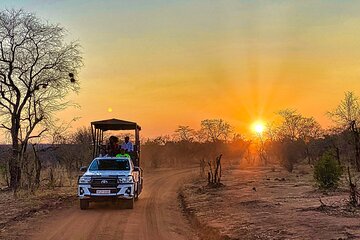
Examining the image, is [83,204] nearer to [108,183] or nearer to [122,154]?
[108,183]

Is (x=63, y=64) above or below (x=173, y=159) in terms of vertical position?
above

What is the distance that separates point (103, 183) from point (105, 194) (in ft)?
1.38

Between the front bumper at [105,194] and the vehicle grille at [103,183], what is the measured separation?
107 mm

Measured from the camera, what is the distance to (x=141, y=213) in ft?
51.1

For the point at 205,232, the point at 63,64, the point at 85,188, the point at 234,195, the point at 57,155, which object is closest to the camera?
the point at 205,232

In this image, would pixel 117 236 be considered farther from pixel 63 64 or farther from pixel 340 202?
pixel 63 64

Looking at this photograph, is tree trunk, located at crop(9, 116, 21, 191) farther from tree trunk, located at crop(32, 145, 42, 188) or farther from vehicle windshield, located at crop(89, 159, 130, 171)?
vehicle windshield, located at crop(89, 159, 130, 171)

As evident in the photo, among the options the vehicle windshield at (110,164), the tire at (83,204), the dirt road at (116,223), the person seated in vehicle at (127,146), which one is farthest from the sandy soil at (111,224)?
the person seated in vehicle at (127,146)

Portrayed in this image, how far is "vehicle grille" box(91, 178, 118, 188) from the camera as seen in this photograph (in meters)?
16.9

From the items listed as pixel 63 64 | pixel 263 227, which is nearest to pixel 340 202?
pixel 263 227

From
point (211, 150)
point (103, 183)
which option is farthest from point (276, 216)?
point (211, 150)

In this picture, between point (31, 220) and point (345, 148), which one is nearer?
point (31, 220)

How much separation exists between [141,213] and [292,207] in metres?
5.05

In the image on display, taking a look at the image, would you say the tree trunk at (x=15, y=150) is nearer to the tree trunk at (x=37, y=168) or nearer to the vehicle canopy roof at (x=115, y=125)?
the tree trunk at (x=37, y=168)
